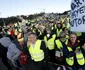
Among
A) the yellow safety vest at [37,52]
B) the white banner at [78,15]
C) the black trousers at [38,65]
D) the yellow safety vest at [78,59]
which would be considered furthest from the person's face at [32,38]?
the white banner at [78,15]

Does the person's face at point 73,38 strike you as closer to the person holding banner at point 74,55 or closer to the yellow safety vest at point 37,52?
the person holding banner at point 74,55

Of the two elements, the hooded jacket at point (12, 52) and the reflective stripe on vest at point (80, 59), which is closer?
the reflective stripe on vest at point (80, 59)

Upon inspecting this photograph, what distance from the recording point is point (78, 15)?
25.1 feet

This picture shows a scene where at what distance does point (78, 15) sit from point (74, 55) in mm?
1044

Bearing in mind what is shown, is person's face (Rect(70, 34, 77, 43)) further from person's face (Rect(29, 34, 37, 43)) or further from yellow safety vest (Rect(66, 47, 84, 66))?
person's face (Rect(29, 34, 37, 43))

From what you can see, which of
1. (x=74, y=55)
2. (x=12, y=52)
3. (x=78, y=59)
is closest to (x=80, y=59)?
(x=78, y=59)

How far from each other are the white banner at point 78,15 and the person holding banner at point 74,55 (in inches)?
18.0

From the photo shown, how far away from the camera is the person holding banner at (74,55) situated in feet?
25.8

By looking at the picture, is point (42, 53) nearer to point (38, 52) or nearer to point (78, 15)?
point (38, 52)

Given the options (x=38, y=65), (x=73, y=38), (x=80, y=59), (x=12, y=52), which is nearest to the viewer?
(x=80, y=59)

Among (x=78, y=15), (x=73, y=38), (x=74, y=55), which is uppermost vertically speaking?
(x=78, y=15)

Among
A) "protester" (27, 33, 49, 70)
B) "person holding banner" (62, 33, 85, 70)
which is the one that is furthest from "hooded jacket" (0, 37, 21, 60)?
"person holding banner" (62, 33, 85, 70)

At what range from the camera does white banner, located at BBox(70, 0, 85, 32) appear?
24.7 ft

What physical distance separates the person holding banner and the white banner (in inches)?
18.0
